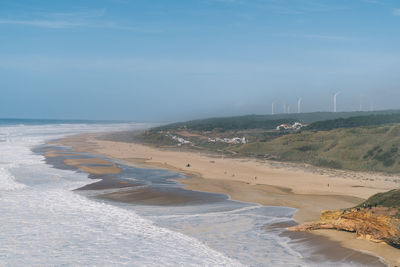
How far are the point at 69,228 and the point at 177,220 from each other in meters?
3.67

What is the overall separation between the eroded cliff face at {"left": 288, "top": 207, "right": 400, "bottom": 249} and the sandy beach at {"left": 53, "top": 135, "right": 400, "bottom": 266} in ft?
0.66

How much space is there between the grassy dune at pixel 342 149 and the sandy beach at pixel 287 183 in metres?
3.03

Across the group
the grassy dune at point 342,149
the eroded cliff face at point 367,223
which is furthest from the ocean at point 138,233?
the grassy dune at point 342,149

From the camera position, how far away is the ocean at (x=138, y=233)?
10070 millimetres

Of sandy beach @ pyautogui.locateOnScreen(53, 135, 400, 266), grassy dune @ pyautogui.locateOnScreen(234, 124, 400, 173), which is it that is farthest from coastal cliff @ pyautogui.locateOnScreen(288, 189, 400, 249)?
grassy dune @ pyautogui.locateOnScreen(234, 124, 400, 173)

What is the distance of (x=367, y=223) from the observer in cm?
1112

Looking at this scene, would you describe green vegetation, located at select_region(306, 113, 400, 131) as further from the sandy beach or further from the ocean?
the ocean

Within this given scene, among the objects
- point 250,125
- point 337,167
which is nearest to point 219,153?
point 337,167

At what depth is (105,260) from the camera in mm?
9906

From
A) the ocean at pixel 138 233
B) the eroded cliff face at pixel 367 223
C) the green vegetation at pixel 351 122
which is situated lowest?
the ocean at pixel 138 233

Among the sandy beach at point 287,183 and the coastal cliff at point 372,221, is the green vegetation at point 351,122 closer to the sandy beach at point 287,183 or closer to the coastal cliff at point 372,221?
the sandy beach at point 287,183

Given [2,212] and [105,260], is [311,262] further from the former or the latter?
[2,212]

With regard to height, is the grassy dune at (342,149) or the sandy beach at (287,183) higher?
the grassy dune at (342,149)

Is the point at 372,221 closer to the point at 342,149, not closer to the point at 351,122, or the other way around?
the point at 342,149
